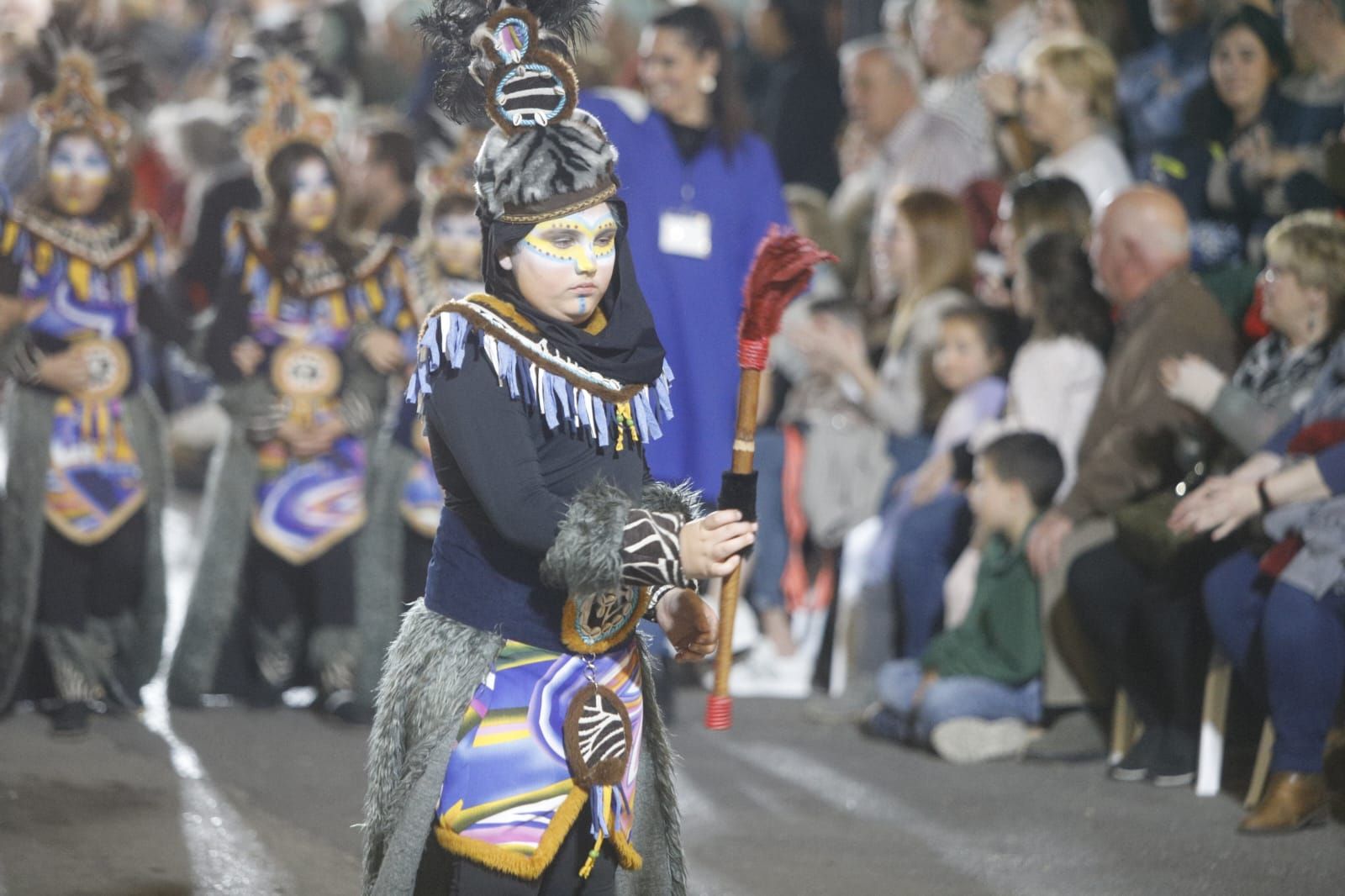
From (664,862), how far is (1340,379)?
2683 mm

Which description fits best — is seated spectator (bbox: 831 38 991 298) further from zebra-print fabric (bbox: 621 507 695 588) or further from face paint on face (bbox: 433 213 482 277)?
zebra-print fabric (bbox: 621 507 695 588)

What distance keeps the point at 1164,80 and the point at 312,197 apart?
9.78 feet

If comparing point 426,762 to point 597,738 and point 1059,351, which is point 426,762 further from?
point 1059,351

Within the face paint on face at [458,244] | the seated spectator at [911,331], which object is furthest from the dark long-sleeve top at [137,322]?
the seated spectator at [911,331]

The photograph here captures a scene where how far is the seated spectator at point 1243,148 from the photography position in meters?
5.89

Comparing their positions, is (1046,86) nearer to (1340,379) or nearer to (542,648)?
(1340,379)

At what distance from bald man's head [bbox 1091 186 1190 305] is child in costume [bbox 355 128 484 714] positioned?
6.37 feet

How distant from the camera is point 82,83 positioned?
19.1ft

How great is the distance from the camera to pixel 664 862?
303cm

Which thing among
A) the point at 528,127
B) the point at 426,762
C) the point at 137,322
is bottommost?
the point at 426,762

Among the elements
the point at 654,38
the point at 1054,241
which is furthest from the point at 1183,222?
the point at 654,38

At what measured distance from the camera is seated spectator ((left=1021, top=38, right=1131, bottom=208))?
658cm

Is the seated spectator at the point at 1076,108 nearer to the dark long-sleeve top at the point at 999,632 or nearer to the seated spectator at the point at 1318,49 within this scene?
the seated spectator at the point at 1318,49

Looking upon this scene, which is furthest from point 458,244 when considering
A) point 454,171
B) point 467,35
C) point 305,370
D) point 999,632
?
point 467,35
